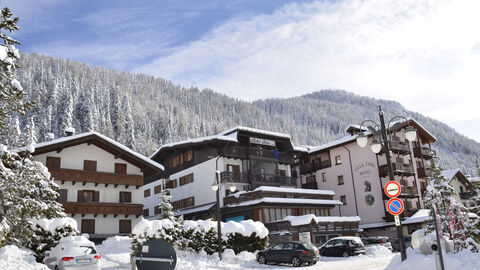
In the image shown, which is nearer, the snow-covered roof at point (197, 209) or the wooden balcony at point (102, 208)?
the wooden balcony at point (102, 208)

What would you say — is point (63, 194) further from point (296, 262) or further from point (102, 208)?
point (296, 262)

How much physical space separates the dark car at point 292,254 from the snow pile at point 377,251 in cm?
901

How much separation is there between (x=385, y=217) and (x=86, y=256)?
123ft

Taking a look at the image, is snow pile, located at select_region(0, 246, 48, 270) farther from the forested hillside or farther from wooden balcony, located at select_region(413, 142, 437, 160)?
wooden balcony, located at select_region(413, 142, 437, 160)

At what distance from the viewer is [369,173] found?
4969 centimetres

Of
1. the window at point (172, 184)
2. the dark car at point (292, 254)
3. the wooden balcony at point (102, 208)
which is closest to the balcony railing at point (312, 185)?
the window at point (172, 184)

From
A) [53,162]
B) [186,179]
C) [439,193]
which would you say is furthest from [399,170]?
[53,162]

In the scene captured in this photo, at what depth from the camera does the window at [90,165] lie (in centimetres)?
3591

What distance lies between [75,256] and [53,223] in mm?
7358

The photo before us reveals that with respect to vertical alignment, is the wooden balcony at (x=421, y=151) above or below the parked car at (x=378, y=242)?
above

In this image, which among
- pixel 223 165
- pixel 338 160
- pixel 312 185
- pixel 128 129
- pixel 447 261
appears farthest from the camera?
pixel 128 129

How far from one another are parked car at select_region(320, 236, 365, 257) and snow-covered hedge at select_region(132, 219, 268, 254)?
17.0 ft

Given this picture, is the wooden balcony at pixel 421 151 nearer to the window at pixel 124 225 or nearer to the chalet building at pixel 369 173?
the chalet building at pixel 369 173

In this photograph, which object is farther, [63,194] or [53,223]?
[63,194]
